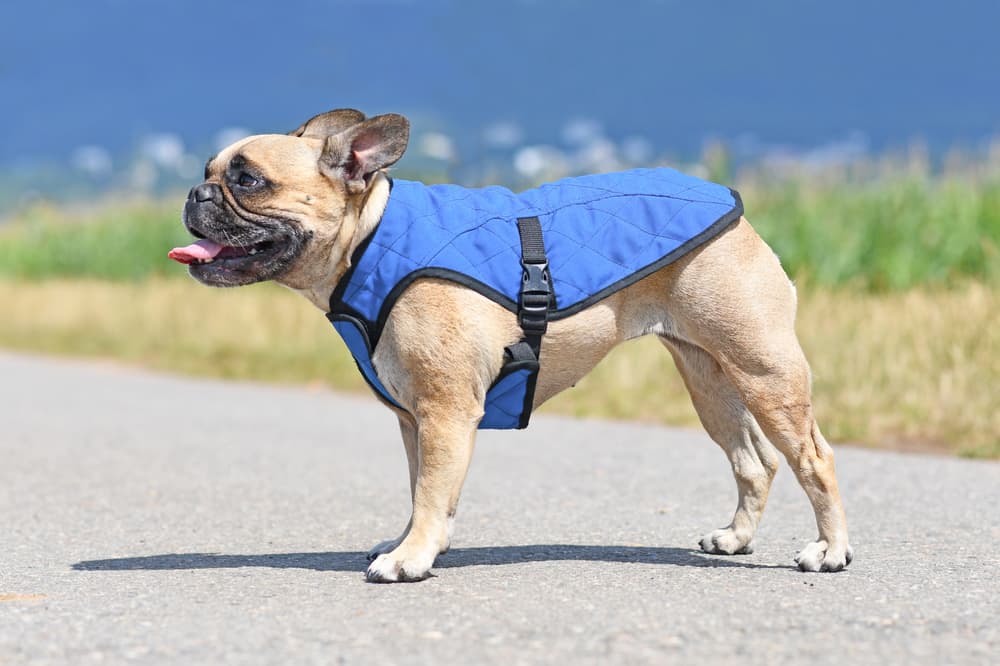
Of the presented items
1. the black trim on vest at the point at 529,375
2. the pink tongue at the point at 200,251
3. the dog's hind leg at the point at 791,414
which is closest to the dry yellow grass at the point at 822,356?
the dog's hind leg at the point at 791,414

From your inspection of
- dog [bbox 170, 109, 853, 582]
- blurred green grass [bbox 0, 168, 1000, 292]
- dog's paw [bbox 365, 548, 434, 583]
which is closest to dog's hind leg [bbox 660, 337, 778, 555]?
dog [bbox 170, 109, 853, 582]

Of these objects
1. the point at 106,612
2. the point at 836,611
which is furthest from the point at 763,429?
the point at 106,612

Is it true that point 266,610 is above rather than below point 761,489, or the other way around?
below

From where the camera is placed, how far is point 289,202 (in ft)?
17.4

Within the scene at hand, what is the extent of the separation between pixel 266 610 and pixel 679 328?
6.38 ft

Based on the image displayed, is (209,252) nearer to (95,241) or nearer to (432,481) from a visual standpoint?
(432,481)

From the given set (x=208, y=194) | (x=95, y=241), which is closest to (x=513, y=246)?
(x=208, y=194)

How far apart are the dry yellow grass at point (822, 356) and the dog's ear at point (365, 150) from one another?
16.9 ft

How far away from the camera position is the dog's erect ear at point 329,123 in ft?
18.4

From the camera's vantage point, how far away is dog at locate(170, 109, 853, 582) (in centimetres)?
522

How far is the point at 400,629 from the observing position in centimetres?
435

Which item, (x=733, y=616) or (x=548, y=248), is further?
(x=548, y=248)

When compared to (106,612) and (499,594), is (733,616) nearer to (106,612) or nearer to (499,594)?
(499,594)

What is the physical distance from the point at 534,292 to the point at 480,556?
1207 mm
